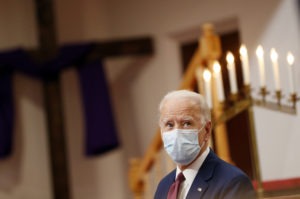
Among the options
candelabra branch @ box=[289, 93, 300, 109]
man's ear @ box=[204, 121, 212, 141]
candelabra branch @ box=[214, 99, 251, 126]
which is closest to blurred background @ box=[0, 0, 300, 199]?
candelabra branch @ box=[214, 99, 251, 126]

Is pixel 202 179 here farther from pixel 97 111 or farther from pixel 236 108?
pixel 97 111

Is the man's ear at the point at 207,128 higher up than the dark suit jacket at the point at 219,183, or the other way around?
the man's ear at the point at 207,128

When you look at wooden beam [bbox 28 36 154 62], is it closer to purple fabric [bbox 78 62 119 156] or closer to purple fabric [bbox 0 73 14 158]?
purple fabric [bbox 78 62 119 156]

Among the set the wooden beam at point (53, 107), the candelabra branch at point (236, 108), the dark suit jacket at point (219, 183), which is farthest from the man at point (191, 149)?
the wooden beam at point (53, 107)

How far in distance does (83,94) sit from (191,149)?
4307 millimetres

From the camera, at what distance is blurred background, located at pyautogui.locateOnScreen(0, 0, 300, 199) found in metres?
6.05

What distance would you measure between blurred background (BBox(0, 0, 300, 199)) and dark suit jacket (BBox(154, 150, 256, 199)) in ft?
12.1

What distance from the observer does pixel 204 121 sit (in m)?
2.00

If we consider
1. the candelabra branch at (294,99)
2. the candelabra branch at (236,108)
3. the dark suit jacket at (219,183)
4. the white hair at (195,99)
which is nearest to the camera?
the dark suit jacket at (219,183)

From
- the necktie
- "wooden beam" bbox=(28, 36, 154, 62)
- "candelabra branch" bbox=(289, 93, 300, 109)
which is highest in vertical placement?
"wooden beam" bbox=(28, 36, 154, 62)

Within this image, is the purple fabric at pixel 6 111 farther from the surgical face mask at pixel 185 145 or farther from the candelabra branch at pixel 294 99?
the surgical face mask at pixel 185 145

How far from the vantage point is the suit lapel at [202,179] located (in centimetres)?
191

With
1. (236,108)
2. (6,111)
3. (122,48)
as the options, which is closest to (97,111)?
(122,48)

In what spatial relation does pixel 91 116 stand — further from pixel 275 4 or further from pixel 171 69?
pixel 275 4
